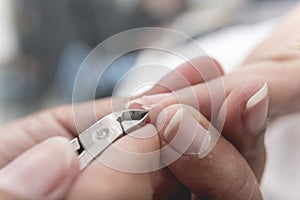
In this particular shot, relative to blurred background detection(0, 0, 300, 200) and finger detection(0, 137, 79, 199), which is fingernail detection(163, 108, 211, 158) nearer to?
finger detection(0, 137, 79, 199)

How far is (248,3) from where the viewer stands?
3.91 ft

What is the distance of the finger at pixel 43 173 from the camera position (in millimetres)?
265

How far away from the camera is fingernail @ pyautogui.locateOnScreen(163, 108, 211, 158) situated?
0.32 m

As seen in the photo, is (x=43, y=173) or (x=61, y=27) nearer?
(x=43, y=173)

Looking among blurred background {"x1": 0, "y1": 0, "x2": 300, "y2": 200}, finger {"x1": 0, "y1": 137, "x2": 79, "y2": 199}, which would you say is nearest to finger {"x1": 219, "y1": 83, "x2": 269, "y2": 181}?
finger {"x1": 0, "y1": 137, "x2": 79, "y2": 199}

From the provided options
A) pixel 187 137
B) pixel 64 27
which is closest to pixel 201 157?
pixel 187 137

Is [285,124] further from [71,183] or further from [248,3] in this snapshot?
[248,3]

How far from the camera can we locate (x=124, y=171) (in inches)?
11.9

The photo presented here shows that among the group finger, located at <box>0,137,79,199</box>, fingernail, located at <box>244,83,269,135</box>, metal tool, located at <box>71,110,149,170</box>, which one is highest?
finger, located at <box>0,137,79,199</box>

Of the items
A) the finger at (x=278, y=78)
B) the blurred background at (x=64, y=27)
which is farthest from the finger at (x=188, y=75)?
the blurred background at (x=64, y=27)

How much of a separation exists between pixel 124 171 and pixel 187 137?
0.15 ft

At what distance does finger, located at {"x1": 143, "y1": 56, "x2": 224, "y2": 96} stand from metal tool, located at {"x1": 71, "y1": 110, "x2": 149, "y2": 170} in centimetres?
6

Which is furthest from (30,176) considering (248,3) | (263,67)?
(248,3)

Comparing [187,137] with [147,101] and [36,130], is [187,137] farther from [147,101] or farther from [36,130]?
[36,130]
